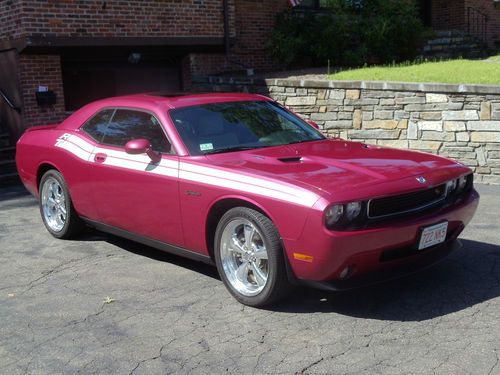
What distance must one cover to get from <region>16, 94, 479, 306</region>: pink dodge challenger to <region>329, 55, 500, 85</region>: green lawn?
4.72 m

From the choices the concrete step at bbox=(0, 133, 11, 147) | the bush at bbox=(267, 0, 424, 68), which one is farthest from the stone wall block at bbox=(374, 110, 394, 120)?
the concrete step at bbox=(0, 133, 11, 147)

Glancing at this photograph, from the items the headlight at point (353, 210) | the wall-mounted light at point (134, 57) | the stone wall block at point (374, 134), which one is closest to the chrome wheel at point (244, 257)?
the headlight at point (353, 210)

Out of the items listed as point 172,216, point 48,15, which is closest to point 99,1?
point 48,15

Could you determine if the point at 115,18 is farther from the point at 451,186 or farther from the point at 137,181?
the point at 451,186

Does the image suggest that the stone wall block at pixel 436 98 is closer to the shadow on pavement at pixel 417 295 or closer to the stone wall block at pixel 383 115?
the stone wall block at pixel 383 115

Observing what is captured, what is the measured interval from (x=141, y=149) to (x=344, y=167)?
1.64 m

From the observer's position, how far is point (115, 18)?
11.9m

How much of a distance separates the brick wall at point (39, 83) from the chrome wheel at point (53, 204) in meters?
4.92

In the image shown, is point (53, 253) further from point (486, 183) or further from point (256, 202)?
point (486, 183)

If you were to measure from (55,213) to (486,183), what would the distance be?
581cm

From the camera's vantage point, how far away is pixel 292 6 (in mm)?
14875

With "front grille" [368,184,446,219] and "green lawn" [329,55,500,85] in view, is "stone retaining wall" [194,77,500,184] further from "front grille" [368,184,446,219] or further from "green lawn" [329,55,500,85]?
"front grille" [368,184,446,219]

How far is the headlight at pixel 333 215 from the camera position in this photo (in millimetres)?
3980

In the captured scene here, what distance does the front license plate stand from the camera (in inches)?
171
